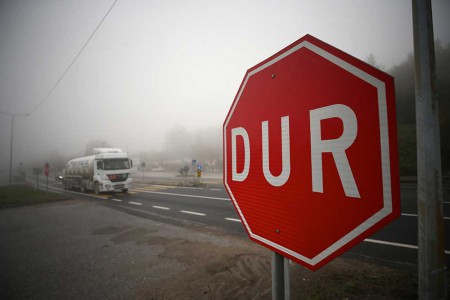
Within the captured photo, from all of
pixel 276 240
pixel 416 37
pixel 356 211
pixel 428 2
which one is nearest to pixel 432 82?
pixel 416 37

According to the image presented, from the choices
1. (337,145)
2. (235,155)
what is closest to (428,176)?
(337,145)

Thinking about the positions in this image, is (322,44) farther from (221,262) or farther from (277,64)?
(221,262)

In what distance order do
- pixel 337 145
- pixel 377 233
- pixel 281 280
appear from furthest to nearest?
pixel 377 233 → pixel 281 280 → pixel 337 145

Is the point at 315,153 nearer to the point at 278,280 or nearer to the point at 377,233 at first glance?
the point at 278,280

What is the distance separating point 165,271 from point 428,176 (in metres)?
3.82

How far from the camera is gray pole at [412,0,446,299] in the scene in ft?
2.48

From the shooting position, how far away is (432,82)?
2.55 feet

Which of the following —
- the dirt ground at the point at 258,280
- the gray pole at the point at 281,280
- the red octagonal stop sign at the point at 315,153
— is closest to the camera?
the red octagonal stop sign at the point at 315,153

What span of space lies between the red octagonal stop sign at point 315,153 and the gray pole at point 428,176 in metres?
0.26

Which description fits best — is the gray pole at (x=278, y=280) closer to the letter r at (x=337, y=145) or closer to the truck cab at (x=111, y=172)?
the letter r at (x=337, y=145)

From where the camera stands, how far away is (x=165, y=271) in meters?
3.54

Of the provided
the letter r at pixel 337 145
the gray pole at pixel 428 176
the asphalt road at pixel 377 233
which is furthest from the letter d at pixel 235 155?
the asphalt road at pixel 377 233

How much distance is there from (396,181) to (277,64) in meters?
0.69

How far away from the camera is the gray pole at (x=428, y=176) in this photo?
75 cm
